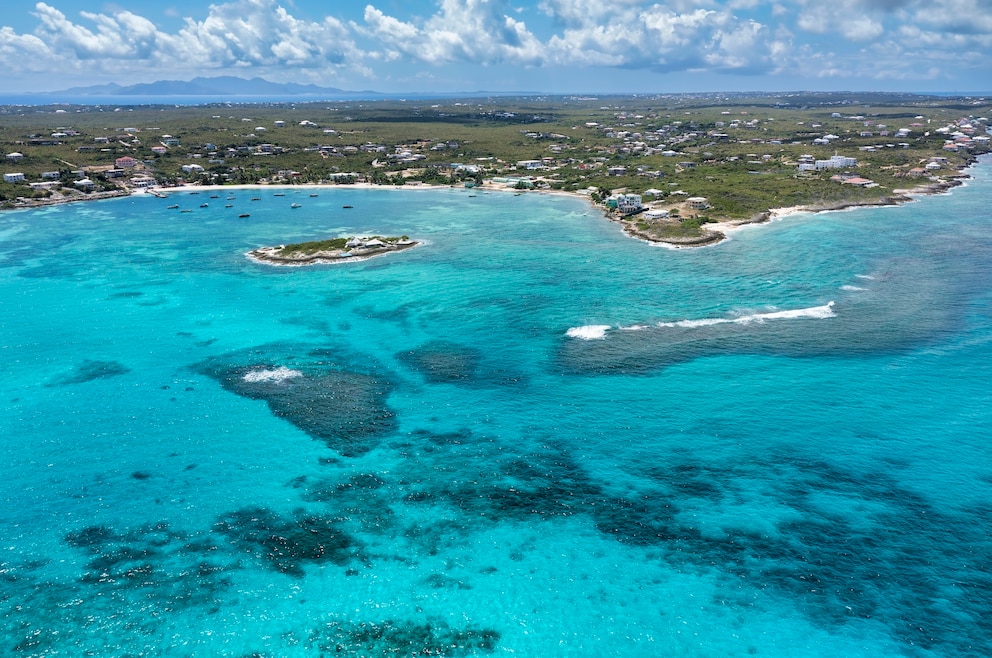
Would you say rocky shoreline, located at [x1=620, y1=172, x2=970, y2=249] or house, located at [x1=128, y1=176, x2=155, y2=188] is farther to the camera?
house, located at [x1=128, y1=176, x2=155, y2=188]

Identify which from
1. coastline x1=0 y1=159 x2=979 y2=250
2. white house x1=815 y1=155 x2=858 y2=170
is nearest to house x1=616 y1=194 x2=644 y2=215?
coastline x1=0 y1=159 x2=979 y2=250

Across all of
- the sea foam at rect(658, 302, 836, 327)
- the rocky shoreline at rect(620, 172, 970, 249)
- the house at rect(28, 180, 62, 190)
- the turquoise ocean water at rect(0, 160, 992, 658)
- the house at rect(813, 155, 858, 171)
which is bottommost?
the turquoise ocean water at rect(0, 160, 992, 658)

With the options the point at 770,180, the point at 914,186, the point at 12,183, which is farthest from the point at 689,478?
the point at 12,183

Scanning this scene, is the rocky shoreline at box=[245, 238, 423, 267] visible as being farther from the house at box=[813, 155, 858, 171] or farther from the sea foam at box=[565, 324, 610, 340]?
the house at box=[813, 155, 858, 171]

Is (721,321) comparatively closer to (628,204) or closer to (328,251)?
(628,204)

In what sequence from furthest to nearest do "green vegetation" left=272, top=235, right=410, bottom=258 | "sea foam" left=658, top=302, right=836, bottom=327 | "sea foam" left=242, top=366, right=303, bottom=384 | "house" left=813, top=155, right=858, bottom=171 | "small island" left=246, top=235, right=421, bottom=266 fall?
1. "house" left=813, top=155, right=858, bottom=171
2. "green vegetation" left=272, top=235, right=410, bottom=258
3. "small island" left=246, top=235, right=421, bottom=266
4. "sea foam" left=658, top=302, right=836, bottom=327
5. "sea foam" left=242, top=366, right=303, bottom=384

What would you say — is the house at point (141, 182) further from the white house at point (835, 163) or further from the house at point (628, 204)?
the white house at point (835, 163)

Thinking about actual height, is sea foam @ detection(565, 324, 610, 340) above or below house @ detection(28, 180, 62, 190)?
below
